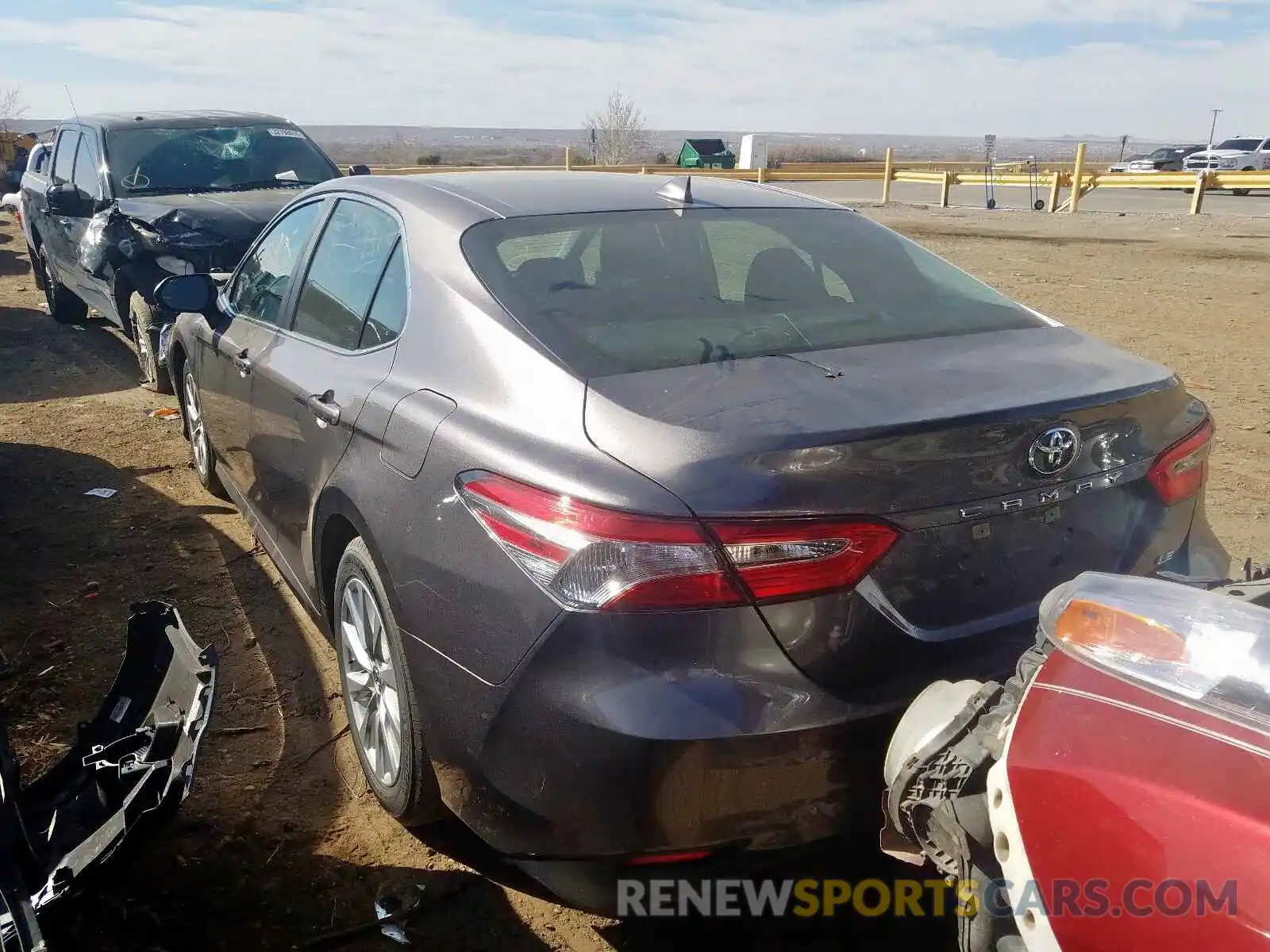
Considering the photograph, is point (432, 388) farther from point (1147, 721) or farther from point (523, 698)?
point (1147, 721)

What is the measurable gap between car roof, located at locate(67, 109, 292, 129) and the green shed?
102 ft

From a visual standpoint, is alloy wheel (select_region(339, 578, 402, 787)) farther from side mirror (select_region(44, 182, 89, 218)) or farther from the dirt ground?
side mirror (select_region(44, 182, 89, 218))

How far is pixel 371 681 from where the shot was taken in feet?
9.65

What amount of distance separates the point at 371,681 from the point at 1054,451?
1.87 meters

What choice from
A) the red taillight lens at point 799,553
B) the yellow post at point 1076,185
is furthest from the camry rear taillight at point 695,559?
the yellow post at point 1076,185

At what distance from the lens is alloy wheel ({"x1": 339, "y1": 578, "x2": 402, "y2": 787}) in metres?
2.78

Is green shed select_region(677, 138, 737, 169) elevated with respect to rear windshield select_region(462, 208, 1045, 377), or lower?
lower

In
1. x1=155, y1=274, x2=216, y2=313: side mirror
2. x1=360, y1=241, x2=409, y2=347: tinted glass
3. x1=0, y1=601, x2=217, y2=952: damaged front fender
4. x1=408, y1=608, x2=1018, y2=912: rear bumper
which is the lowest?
x1=0, y1=601, x2=217, y2=952: damaged front fender

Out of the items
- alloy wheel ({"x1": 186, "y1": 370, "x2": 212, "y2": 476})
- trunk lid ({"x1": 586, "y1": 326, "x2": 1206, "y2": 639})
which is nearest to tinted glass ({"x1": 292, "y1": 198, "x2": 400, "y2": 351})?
trunk lid ({"x1": 586, "y1": 326, "x2": 1206, "y2": 639})

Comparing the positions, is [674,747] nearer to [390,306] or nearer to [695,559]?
[695,559]

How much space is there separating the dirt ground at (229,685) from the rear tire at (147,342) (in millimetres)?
150

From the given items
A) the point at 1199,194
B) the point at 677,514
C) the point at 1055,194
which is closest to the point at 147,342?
the point at 677,514

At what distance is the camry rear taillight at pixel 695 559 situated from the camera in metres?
2.00

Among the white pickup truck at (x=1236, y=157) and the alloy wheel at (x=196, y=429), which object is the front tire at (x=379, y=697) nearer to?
the alloy wheel at (x=196, y=429)
